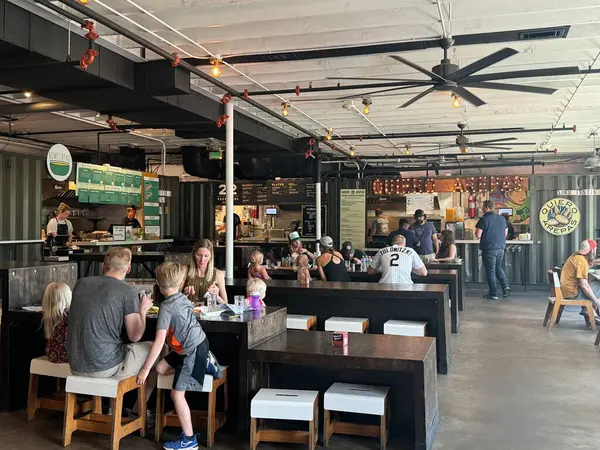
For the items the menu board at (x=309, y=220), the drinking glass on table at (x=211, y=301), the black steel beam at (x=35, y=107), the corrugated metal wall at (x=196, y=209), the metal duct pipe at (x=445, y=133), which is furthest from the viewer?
the corrugated metal wall at (x=196, y=209)

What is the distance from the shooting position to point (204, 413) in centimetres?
439

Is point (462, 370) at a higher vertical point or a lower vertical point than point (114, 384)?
lower

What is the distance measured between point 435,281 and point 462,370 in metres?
2.73

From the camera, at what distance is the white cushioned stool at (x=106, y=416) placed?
391 cm

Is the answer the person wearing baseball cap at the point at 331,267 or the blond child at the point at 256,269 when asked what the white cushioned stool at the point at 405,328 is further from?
the blond child at the point at 256,269

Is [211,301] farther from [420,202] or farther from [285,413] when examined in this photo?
[420,202]

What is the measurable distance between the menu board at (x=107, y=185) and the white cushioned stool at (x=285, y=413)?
7.96m

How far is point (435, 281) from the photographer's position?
8.88m

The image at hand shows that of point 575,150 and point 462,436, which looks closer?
point 462,436

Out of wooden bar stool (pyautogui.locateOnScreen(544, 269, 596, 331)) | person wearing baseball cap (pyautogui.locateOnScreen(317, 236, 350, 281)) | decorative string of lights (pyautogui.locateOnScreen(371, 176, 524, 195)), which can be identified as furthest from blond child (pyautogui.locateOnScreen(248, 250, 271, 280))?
decorative string of lights (pyautogui.locateOnScreen(371, 176, 524, 195))

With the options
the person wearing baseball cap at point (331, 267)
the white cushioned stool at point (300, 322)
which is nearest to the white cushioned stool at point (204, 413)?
the white cushioned stool at point (300, 322)

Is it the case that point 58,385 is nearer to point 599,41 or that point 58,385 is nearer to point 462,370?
point 462,370

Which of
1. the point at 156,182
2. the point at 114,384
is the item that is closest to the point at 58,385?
the point at 114,384

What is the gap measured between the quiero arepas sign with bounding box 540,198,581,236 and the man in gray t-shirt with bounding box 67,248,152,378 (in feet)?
40.0
